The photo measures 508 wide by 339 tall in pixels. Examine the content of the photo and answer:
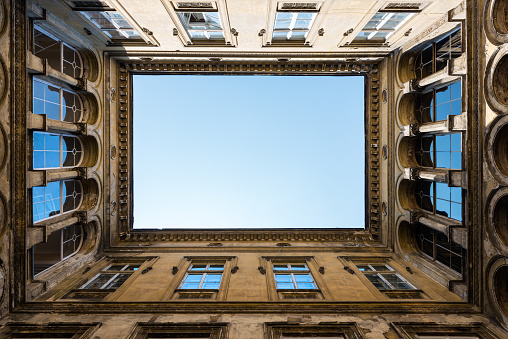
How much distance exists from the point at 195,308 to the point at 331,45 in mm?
18926

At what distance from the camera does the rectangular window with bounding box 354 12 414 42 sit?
753 inches

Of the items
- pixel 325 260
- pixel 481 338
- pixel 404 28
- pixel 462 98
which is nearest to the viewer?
pixel 481 338

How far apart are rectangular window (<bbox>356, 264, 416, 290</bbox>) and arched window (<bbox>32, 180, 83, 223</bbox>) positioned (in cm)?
1932

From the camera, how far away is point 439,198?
19672 mm

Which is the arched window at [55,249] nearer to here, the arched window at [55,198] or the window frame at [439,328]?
the arched window at [55,198]

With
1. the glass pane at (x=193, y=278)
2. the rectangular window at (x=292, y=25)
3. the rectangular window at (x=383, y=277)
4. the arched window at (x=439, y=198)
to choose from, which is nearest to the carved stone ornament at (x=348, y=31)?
the rectangular window at (x=292, y=25)

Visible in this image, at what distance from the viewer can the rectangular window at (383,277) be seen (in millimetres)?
18562

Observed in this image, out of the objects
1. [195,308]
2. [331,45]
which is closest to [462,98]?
[331,45]

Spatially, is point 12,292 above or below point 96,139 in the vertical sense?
below

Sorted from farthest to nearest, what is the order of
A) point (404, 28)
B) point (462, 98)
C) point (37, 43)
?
point (404, 28) < point (37, 43) < point (462, 98)

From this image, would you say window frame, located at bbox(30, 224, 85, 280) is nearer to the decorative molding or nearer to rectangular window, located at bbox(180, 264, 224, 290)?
the decorative molding

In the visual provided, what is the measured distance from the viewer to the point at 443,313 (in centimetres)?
1513

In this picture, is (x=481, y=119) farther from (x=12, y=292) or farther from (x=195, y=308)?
(x=12, y=292)

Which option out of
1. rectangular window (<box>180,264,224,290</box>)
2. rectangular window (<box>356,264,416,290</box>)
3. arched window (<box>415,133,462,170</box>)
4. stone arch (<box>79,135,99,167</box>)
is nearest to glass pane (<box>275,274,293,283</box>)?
rectangular window (<box>180,264,224,290</box>)
